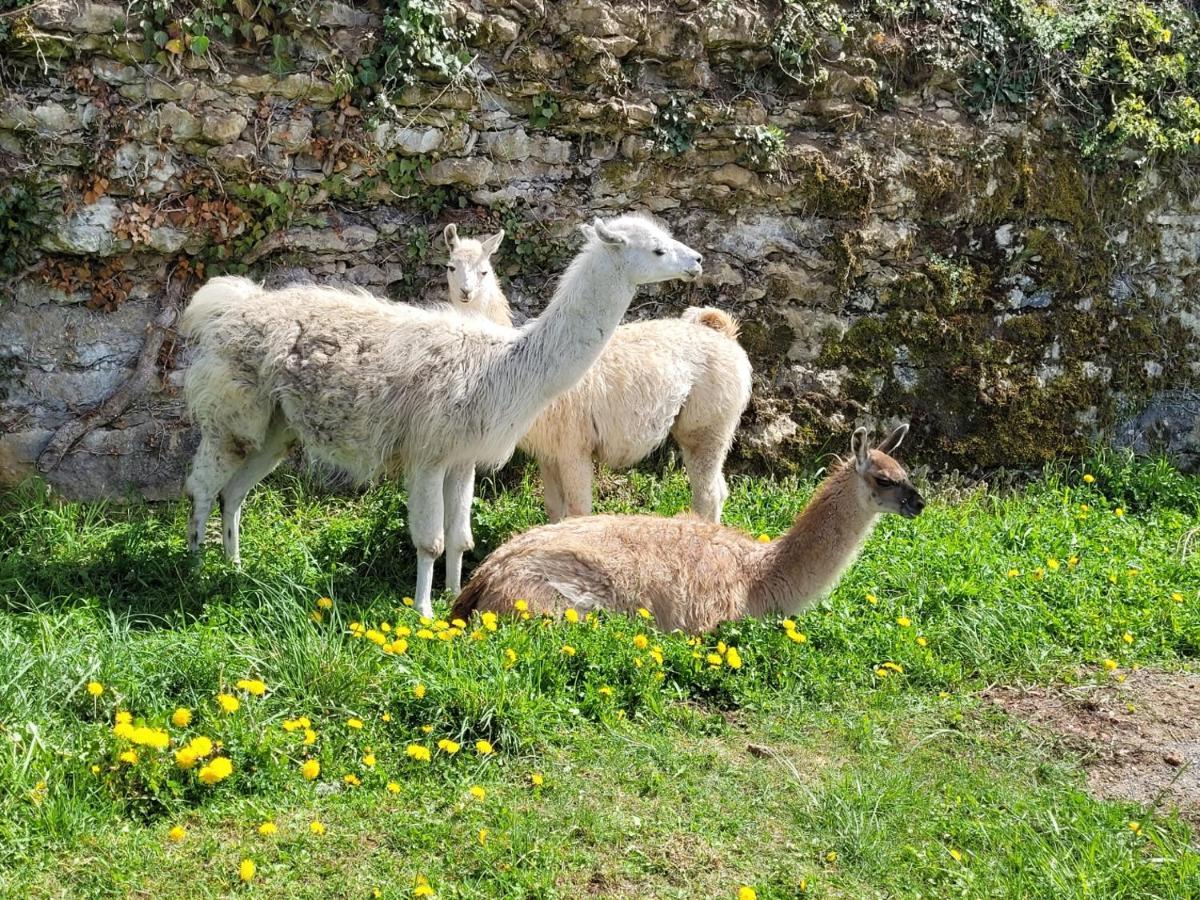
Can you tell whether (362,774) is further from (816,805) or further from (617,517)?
(617,517)

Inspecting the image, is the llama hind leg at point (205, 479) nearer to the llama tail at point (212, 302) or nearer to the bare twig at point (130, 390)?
the llama tail at point (212, 302)

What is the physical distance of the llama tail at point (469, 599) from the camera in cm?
579

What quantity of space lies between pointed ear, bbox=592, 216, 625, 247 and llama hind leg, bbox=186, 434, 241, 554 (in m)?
2.33

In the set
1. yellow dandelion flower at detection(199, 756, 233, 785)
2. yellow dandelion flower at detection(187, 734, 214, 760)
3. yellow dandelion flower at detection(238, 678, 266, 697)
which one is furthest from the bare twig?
yellow dandelion flower at detection(199, 756, 233, 785)

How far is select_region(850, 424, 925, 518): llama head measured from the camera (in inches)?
240

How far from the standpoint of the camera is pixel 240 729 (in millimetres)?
4348

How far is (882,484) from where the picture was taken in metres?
6.16

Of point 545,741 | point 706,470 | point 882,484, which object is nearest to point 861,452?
point 882,484

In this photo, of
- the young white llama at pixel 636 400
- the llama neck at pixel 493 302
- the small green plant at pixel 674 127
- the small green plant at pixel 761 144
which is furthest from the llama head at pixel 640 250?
the small green plant at pixel 761 144

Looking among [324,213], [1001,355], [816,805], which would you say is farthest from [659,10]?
[816,805]

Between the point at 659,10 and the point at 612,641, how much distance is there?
4.89m

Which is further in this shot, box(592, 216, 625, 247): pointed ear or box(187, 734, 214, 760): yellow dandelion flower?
box(592, 216, 625, 247): pointed ear

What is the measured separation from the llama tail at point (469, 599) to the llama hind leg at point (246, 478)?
1.55m

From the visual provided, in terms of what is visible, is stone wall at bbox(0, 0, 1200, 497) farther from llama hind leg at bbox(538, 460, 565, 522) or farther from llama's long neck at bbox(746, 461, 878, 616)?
llama's long neck at bbox(746, 461, 878, 616)
